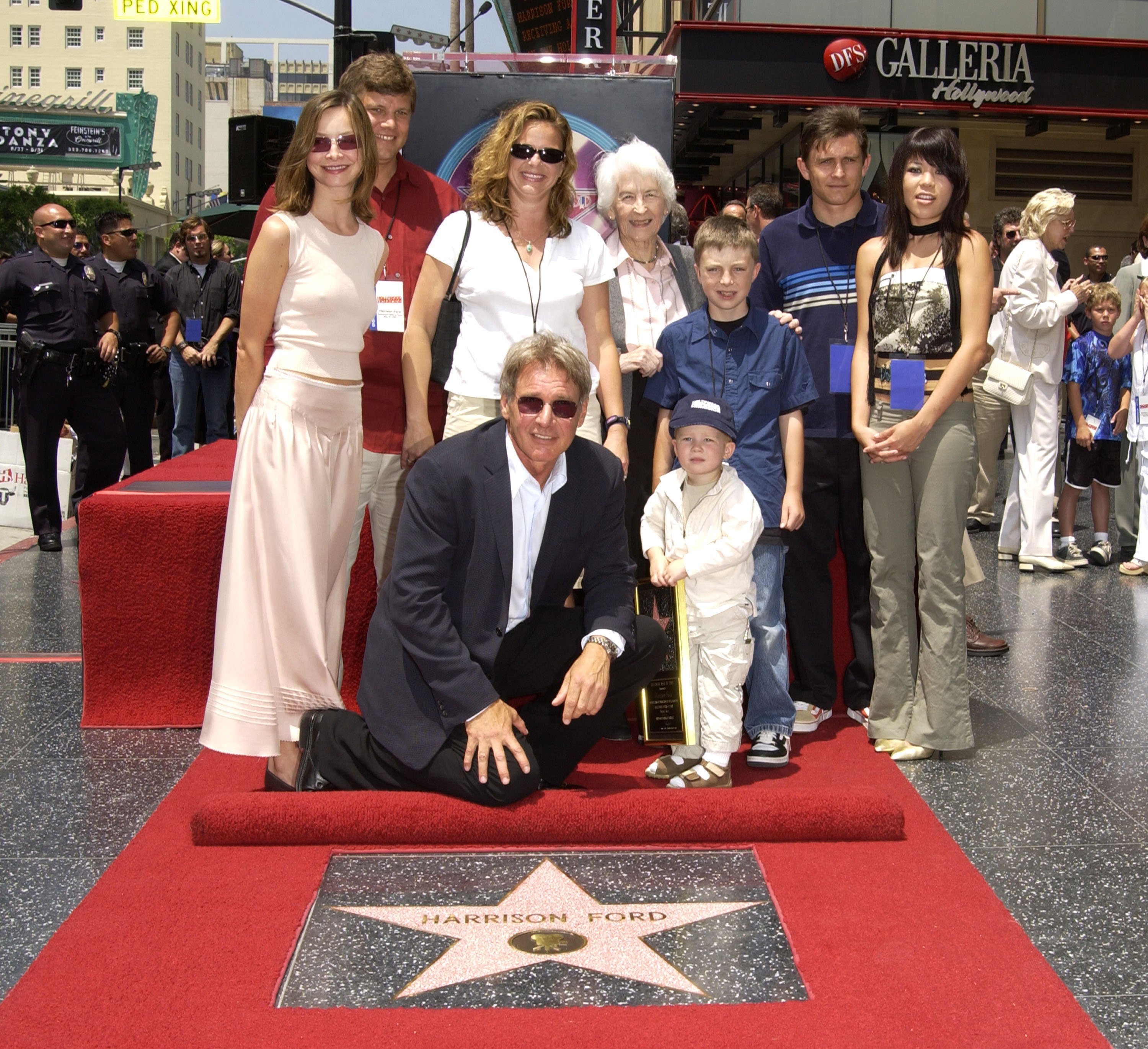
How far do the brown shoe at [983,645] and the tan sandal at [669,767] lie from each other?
211cm

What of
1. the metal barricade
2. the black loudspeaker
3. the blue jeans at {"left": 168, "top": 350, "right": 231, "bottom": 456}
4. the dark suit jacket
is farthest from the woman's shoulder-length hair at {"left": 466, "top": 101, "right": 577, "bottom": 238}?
the metal barricade

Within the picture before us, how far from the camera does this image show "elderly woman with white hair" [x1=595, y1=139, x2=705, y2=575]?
4.17m

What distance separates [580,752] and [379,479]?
1.11 meters

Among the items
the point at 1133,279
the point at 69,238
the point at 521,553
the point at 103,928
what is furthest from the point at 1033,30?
the point at 103,928

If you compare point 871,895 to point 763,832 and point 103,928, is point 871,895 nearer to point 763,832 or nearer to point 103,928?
point 763,832

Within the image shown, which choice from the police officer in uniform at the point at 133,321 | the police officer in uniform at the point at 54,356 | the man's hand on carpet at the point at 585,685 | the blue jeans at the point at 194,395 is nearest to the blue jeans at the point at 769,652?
the man's hand on carpet at the point at 585,685

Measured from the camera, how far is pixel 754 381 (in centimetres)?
399

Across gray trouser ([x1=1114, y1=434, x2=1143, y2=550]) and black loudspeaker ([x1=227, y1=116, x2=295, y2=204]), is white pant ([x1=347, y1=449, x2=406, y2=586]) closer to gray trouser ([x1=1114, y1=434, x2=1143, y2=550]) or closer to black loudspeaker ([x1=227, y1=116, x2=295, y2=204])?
black loudspeaker ([x1=227, y1=116, x2=295, y2=204])

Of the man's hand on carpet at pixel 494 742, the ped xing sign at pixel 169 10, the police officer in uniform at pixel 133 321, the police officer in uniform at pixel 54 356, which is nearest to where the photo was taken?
the man's hand on carpet at pixel 494 742

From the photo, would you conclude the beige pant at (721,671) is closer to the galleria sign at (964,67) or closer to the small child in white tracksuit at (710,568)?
the small child in white tracksuit at (710,568)

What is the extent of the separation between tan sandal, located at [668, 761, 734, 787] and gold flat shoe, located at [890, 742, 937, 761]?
0.69m

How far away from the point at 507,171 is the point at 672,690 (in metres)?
1.65

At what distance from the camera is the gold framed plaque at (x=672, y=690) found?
149 inches

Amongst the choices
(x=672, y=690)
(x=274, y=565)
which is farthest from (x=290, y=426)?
(x=672, y=690)
